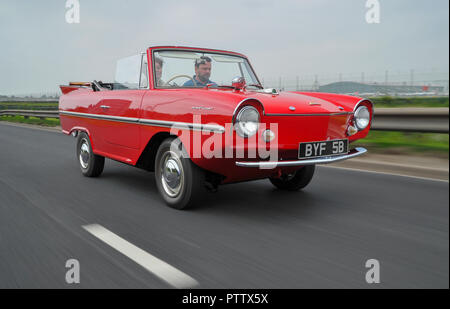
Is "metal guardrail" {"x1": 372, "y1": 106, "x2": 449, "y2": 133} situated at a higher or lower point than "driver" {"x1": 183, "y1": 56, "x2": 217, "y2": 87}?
lower

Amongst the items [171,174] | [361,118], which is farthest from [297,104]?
[171,174]

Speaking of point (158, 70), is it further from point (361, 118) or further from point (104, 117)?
point (361, 118)

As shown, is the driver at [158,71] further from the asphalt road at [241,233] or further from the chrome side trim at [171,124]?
the asphalt road at [241,233]

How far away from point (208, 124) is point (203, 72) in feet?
4.99

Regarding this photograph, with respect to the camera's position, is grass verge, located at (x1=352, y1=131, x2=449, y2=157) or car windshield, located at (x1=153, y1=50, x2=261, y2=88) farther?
grass verge, located at (x1=352, y1=131, x2=449, y2=157)

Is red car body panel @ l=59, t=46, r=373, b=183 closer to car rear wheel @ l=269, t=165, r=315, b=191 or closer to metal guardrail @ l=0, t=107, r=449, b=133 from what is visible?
car rear wheel @ l=269, t=165, r=315, b=191

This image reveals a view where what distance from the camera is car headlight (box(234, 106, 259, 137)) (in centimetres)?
330

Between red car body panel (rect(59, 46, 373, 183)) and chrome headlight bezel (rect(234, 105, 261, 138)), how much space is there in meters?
0.04

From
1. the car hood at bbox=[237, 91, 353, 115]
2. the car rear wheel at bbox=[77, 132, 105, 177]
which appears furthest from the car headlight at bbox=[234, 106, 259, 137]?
the car rear wheel at bbox=[77, 132, 105, 177]

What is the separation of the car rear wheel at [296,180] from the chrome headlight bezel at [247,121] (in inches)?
55.3

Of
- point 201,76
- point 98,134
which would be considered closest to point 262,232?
point 201,76

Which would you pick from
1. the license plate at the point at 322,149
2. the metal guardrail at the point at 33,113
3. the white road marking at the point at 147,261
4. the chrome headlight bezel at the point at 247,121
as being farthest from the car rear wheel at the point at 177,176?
the metal guardrail at the point at 33,113

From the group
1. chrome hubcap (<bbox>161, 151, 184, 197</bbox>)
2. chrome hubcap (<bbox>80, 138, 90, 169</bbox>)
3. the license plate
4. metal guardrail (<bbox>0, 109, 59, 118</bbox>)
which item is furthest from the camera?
metal guardrail (<bbox>0, 109, 59, 118</bbox>)
